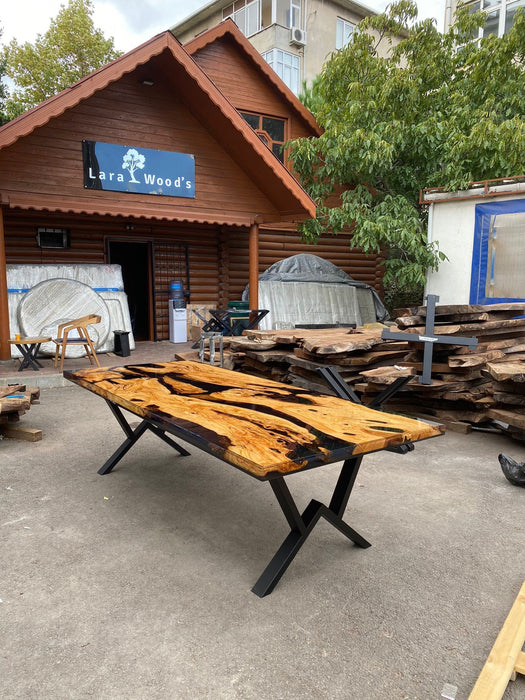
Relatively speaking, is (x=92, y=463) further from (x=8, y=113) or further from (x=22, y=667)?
Result: (x=8, y=113)

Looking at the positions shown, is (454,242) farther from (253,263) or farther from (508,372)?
(508,372)

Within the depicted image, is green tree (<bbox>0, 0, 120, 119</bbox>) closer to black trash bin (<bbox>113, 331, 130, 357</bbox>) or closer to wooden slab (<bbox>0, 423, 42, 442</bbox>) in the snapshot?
black trash bin (<bbox>113, 331, 130, 357</bbox>)

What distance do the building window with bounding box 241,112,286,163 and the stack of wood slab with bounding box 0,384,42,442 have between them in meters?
10.3

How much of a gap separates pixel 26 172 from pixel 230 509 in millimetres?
7126

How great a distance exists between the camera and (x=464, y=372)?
5406mm

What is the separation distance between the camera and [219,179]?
1029 centimetres

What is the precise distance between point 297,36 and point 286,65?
1396 mm

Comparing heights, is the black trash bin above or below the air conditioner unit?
below

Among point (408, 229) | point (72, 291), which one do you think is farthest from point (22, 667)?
point (408, 229)

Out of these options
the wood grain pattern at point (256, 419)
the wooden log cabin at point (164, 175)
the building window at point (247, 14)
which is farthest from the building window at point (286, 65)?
the wood grain pattern at point (256, 419)

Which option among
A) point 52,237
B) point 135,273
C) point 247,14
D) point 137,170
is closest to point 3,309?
point 52,237

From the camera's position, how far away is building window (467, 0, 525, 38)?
20.6m

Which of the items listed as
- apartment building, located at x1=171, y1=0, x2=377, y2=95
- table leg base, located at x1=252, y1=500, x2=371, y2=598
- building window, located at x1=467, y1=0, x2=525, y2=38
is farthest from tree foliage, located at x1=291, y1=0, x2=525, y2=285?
apartment building, located at x1=171, y1=0, x2=377, y2=95

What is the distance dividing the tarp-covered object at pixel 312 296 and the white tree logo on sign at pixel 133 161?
13.5 ft
